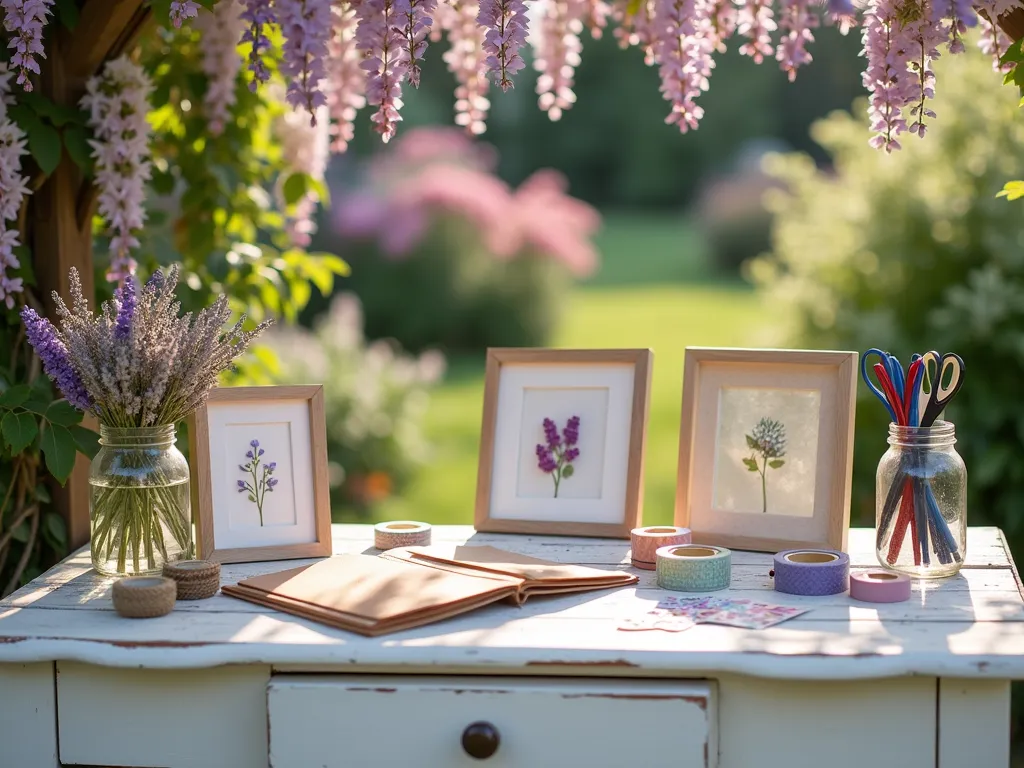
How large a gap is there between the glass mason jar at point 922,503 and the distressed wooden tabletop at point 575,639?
1.9 inches

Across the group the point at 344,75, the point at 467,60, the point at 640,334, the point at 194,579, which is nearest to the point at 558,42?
the point at 467,60

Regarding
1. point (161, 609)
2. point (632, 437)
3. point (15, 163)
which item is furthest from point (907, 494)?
point (15, 163)

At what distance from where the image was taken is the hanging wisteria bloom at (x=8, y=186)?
5.85 feet

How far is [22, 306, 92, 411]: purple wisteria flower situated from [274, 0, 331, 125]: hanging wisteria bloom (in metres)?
0.48

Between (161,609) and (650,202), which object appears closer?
(161,609)

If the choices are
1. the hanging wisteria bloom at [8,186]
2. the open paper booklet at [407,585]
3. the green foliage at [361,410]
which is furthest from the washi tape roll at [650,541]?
the green foliage at [361,410]

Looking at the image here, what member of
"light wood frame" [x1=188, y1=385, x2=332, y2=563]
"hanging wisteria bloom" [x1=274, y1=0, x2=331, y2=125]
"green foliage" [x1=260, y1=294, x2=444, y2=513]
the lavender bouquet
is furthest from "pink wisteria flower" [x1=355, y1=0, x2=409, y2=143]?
"green foliage" [x1=260, y1=294, x2=444, y2=513]

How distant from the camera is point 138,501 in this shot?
1667 millimetres

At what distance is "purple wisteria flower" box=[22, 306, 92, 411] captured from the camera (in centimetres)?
157

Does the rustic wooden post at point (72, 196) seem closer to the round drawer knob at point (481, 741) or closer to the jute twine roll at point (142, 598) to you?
the jute twine roll at point (142, 598)

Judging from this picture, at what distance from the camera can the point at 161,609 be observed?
1523mm

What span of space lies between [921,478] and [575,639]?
59 centimetres

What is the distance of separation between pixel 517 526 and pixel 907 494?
0.66 metres

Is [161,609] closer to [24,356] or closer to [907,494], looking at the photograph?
[24,356]
